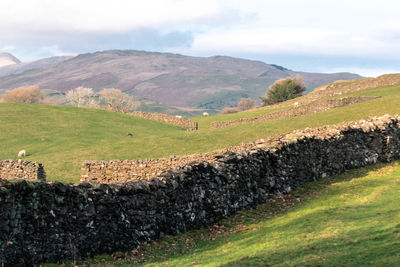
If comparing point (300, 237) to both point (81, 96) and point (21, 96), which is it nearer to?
point (81, 96)

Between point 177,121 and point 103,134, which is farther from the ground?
point 177,121

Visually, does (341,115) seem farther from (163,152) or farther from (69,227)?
(69,227)

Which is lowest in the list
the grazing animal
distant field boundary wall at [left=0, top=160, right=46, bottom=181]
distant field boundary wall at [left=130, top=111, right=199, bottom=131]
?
distant field boundary wall at [left=0, top=160, right=46, bottom=181]

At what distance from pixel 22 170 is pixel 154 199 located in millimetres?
23005

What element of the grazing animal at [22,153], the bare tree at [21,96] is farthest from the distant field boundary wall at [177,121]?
the bare tree at [21,96]

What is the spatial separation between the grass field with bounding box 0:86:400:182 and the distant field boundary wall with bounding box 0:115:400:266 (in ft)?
49.5

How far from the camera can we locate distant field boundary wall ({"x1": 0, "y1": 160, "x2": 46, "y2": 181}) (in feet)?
111

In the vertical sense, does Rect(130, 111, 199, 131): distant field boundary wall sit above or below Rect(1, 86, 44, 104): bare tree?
below

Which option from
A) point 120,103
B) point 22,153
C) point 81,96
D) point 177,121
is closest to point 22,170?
point 22,153

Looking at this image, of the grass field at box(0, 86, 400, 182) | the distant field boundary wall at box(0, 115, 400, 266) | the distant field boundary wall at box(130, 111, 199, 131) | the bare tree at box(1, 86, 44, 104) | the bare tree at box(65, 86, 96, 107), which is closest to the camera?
the distant field boundary wall at box(0, 115, 400, 266)

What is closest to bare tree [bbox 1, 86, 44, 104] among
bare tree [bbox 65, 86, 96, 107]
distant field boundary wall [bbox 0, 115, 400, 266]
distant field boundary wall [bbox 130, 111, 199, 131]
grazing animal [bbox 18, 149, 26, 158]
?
bare tree [bbox 65, 86, 96, 107]

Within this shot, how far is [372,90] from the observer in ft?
220

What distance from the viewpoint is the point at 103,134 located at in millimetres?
51094

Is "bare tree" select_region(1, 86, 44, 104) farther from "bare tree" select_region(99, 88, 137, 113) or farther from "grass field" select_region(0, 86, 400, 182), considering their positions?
"grass field" select_region(0, 86, 400, 182)
